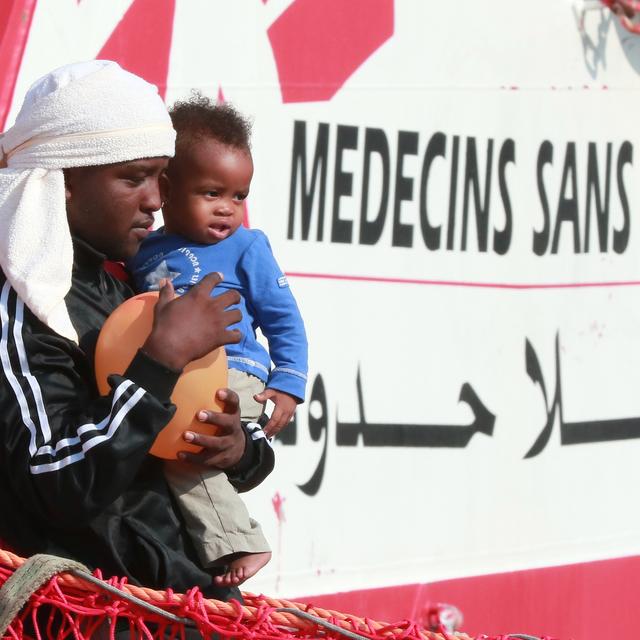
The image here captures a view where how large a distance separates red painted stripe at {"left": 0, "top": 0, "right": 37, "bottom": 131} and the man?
0.78m

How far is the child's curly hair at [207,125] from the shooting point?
7.25 feet

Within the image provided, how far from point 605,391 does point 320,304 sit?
118cm

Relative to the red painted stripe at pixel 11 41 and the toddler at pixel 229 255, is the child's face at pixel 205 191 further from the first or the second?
the red painted stripe at pixel 11 41

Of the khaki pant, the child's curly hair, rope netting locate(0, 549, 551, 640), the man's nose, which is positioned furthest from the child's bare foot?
the child's curly hair

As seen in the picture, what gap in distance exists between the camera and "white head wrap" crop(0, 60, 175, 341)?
1.66 metres

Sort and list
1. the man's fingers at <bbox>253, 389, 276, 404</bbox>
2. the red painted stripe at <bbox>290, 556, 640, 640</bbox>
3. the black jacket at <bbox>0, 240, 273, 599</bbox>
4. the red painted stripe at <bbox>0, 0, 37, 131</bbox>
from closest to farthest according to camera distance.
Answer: the black jacket at <bbox>0, 240, 273, 599</bbox> < the man's fingers at <bbox>253, 389, 276, 404</bbox> < the red painted stripe at <bbox>0, 0, 37, 131</bbox> < the red painted stripe at <bbox>290, 556, 640, 640</bbox>

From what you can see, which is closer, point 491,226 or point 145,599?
point 145,599

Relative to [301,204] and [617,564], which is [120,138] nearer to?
[301,204]

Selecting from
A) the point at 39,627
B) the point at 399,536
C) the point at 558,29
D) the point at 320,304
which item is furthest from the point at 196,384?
the point at 558,29

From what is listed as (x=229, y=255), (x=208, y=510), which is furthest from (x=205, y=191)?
(x=208, y=510)

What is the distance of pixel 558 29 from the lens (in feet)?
12.3

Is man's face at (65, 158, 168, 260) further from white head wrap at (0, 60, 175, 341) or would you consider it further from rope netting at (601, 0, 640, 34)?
rope netting at (601, 0, 640, 34)

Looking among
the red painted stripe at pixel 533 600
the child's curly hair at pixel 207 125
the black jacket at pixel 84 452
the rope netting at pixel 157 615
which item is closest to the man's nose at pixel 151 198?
the black jacket at pixel 84 452

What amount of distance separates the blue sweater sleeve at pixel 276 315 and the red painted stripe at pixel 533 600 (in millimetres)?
1152
